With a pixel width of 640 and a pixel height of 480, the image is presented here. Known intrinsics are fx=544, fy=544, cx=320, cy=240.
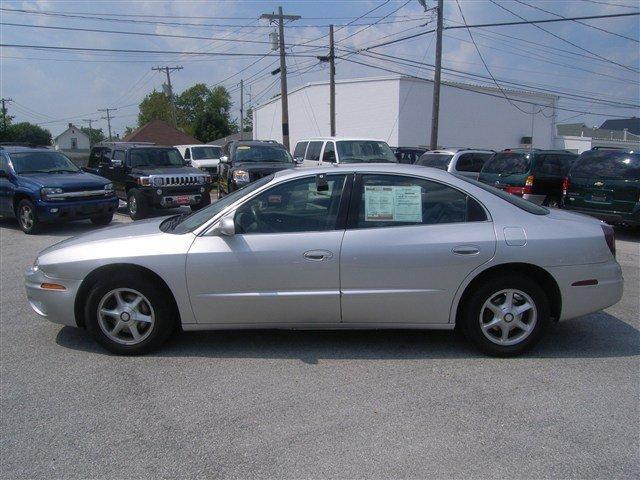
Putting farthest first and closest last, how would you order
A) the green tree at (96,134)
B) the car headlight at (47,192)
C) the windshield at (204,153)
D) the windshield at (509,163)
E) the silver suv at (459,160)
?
the green tree at (96,134) → the windshield at (204,153) → the silver suv at (459,160) → the windshield at (509,163) → the car headlight at (47,192)

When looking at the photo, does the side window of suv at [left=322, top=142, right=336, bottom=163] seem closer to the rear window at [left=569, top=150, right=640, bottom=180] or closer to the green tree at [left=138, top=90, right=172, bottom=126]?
the rear window at [left=569, top=150, right=640, bottom=180]

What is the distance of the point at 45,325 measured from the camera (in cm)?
530

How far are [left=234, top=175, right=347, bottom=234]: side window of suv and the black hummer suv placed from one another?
350 inches

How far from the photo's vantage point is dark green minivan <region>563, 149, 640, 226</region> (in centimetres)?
985

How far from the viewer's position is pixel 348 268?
168 inches

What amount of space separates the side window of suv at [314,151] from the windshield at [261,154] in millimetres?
794

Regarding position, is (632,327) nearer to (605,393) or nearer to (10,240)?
(605,393)

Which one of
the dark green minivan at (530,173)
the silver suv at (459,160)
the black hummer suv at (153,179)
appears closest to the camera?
the dark green minivan at (530,173)

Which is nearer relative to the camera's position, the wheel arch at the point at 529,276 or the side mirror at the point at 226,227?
the side mirror at the point at 226,227

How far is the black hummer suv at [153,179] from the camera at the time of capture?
12773mm

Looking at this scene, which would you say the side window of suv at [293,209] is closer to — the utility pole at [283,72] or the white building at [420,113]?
the utility pole at [283,72]

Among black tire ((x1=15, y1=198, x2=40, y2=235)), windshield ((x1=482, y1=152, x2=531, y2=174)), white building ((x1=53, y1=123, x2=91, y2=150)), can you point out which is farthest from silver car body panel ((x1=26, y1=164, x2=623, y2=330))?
white building ((x1=53, y1=123, x2=91, y2=150))

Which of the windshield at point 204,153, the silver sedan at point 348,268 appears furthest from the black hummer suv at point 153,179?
the windshield at point 204,153

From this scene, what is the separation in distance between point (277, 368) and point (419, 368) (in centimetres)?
111
